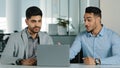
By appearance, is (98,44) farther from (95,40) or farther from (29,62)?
(29,62)

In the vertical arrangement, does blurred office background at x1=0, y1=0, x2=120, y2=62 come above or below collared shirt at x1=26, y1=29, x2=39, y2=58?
above

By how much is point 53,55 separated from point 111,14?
2.12 meters

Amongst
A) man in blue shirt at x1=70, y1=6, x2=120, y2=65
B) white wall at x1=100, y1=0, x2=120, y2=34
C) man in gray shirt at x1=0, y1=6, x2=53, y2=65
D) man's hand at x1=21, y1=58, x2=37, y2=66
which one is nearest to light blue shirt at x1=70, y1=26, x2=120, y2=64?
man in blue shirt at x1=70, y1=6, x2=120, y2=65

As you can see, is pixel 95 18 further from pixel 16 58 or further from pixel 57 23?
pixel 57 23

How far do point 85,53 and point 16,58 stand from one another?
81cm

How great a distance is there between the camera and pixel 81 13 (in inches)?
176

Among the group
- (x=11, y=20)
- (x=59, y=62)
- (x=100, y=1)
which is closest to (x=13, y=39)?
(x=59, y=62)

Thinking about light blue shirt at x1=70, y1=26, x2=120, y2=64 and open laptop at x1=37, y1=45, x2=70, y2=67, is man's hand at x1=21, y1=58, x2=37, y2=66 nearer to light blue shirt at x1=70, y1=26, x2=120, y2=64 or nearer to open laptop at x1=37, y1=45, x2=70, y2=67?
open laptop at x1=37, y1=45, x2=70, y2=67

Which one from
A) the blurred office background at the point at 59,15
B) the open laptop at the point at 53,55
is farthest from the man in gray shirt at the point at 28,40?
the blurred office background at the point at 59,15

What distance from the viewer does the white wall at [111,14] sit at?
3.89m

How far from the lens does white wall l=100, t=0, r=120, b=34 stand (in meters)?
3.89

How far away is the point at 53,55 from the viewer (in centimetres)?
201

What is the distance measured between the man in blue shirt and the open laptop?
0.64m

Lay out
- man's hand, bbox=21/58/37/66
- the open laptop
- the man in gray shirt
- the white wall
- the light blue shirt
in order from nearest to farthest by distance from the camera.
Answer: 1. the open laptop
2. man's hand, bbox=21/58/37/66
3. the man in gray shirt
4. the light blue shirt
5. the white wall
